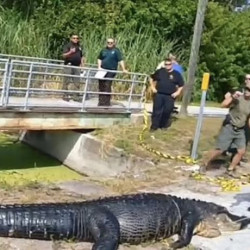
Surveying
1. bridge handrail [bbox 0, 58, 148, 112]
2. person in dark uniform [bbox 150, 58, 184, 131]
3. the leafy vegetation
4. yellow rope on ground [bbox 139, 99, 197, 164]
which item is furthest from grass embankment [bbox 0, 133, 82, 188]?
the leafy vegetation

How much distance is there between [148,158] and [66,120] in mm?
2336

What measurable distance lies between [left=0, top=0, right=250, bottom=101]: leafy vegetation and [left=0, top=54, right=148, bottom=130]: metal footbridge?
407 cm

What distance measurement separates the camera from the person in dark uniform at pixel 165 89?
12.1 m

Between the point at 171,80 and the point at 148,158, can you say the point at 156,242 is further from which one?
the point at 171,80

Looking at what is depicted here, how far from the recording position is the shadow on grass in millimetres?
12484

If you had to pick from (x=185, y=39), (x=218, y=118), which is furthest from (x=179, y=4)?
(x=218, y=118)

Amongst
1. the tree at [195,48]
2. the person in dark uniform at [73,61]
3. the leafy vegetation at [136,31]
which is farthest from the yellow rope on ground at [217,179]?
the leafy vegetation at [136,31]

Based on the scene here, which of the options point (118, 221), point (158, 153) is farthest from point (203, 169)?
point (118, 221)

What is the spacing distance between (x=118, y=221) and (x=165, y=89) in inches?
254

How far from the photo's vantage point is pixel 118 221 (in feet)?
19.8

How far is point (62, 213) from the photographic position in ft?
19.3

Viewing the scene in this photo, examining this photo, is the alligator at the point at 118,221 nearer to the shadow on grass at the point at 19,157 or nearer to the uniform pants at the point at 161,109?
the uniform pants at the point at 161,109

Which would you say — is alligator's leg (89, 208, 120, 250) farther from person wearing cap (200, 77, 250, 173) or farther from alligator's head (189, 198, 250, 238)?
person wearing cap (200, 77, 250, 173)

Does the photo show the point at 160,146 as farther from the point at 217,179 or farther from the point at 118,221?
the point at 118,221
